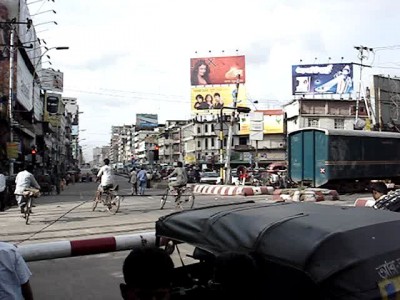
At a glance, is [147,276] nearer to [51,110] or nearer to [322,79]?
[322,79]

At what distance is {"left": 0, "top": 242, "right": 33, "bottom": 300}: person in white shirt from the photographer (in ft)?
9.90

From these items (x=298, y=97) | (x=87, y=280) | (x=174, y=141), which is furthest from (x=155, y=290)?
(x=174, y=141)

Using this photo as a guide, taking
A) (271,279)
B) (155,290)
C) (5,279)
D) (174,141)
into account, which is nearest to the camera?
(155,290)

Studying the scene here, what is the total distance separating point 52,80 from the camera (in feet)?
263

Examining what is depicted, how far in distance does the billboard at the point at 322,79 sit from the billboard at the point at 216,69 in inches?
284

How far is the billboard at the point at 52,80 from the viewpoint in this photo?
78088 mm

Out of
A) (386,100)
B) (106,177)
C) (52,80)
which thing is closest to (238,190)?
(106,177)

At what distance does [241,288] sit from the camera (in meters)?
2.40

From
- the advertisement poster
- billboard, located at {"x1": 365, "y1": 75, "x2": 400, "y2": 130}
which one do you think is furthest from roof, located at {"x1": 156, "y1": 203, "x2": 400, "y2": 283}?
the advertisement poster

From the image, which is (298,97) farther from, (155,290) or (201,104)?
(155,290)

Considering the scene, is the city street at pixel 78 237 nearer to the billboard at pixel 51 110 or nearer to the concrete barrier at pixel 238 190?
the concrete barrier at pixel 238 190

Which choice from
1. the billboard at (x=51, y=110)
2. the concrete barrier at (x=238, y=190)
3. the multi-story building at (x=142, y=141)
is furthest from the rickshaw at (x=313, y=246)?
the multi-story building at (x=142, y=141)

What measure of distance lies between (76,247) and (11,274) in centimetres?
268

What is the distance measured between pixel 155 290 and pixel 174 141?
11879 centimetres
